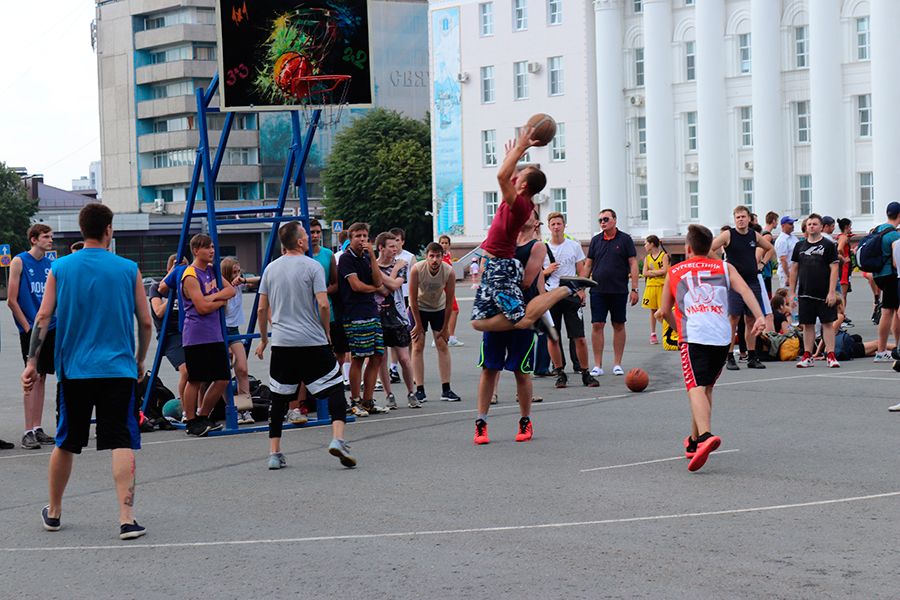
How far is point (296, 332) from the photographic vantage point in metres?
10.9

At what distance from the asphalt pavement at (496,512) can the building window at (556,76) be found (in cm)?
5940

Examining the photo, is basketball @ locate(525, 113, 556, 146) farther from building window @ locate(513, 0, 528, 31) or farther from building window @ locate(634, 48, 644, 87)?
building window @ locate(513, 0, 528, 31)

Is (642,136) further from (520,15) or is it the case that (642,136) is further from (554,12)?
(520,15)

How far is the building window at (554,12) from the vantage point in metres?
71.8

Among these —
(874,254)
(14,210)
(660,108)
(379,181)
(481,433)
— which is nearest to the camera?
(481,433)

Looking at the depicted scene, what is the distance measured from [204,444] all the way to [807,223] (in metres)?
9.16

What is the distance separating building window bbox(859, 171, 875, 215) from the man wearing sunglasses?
45.5 metres

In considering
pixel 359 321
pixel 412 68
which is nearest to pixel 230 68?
pixel 359 321

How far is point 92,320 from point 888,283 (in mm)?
11773

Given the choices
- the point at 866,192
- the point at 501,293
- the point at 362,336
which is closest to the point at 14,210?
the point at 866,192

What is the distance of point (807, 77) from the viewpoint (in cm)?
6156

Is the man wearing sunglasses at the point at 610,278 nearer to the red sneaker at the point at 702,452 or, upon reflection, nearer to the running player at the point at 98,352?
the red sneaker at the point at 702,452

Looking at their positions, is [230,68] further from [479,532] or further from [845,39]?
[845,39]

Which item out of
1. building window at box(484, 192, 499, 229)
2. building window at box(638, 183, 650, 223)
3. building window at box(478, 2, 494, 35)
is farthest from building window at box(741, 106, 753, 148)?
building window at box(478, 2, 494, 35)
